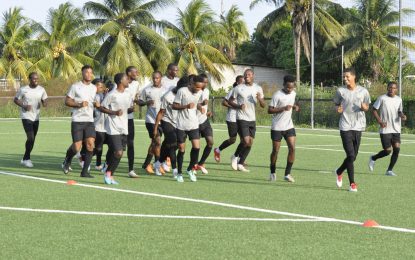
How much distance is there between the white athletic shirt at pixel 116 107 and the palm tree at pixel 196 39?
142ft

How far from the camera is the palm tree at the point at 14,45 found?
58938 mm

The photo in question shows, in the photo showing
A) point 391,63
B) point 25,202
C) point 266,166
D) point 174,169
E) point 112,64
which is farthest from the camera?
point 391,63

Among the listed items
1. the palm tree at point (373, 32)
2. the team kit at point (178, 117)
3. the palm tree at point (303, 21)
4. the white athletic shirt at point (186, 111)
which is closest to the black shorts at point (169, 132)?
the team kit at point (178, 117)

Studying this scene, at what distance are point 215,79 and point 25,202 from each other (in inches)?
1943

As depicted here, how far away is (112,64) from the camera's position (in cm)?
5203

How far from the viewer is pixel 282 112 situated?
559 inches

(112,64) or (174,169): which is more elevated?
(112,64)

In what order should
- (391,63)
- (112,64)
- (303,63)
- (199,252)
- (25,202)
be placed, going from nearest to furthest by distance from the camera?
(199,252) → (25,202) → (112,64) → (391,63) → (303,63)

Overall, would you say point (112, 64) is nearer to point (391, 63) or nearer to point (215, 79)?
point (215, 79)

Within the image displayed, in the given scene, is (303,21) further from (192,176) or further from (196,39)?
(192,176)

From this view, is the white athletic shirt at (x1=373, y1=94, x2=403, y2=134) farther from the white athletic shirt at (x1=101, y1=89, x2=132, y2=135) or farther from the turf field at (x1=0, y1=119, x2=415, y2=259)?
the white athletic shirt at (x1=101, y1=89, x2=132, y2=135)

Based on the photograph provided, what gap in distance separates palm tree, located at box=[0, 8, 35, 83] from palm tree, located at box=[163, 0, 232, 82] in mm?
10516

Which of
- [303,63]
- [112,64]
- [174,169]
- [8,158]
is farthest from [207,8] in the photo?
[174,169]

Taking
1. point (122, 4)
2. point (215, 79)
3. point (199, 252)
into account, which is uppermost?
point (122, 4)
